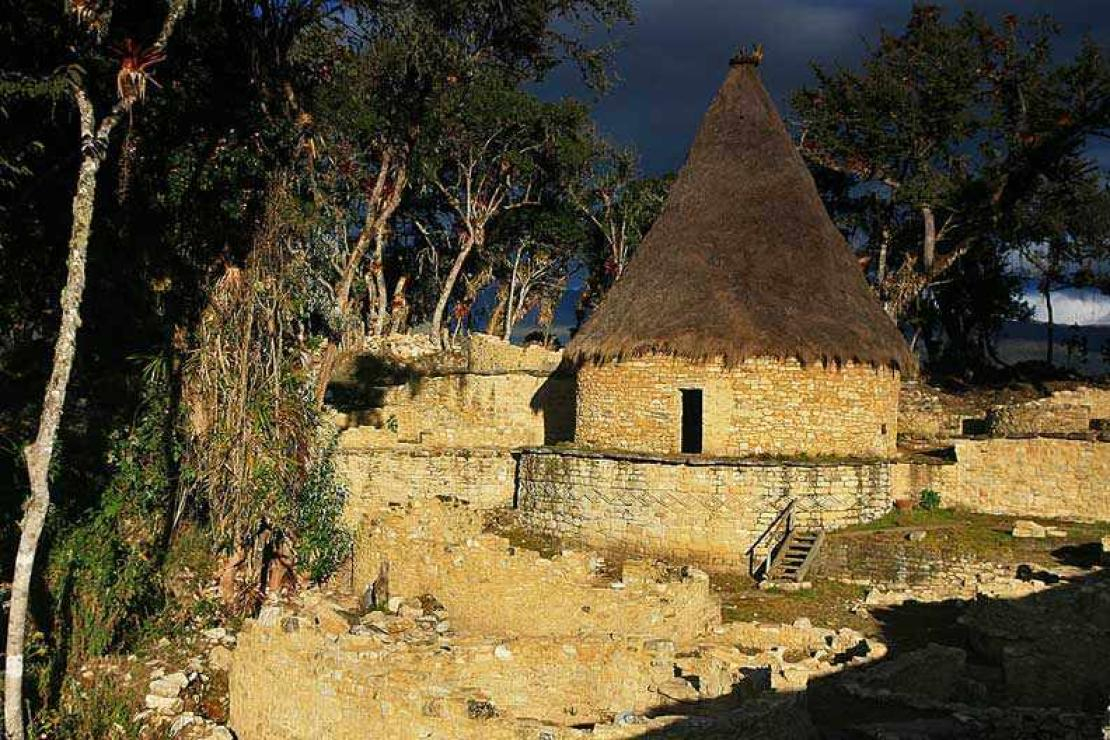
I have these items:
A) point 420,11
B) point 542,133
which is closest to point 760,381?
point 420,11

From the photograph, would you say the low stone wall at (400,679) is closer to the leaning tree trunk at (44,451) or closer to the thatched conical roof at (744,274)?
the leaning tree trunk at (44,451)

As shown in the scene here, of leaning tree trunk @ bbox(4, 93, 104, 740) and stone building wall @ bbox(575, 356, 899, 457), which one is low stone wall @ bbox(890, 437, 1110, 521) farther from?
leaning tree trunk @ bbox(4, 93, 104, 740)

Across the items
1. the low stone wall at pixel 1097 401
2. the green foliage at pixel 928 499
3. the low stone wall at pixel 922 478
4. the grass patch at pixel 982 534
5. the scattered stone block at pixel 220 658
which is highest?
the low stone wall at pixel 1097 401

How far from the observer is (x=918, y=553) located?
15.5 m

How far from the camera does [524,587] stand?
12688 millimetres

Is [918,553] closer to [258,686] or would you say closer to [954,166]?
[258,686]

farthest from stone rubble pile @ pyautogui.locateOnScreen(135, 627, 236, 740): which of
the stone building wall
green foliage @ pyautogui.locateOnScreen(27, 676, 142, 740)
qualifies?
the stone building wall

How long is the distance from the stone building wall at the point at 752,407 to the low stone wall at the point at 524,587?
424 cm

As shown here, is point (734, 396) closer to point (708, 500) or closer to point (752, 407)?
point (752, 407)

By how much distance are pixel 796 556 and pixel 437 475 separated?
8030 millimetres

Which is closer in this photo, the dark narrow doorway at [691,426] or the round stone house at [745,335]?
the round stone house at [745,335]

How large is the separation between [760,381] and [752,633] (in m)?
7.11

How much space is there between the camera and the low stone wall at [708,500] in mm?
16875

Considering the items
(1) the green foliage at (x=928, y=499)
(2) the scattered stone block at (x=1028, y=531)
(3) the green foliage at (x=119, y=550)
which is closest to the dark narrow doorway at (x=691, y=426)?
(1) the green foliage at (x=928, y=499)
